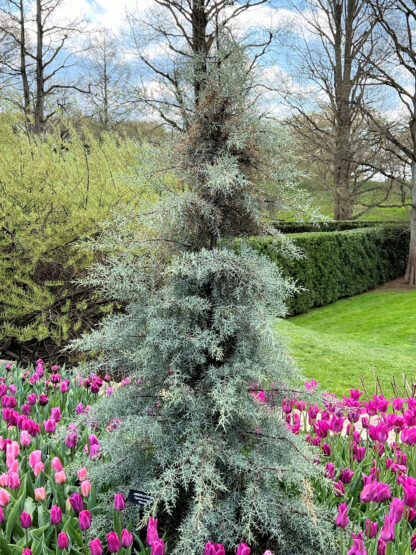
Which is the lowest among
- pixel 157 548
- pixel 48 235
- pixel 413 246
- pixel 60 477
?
pixel 60 477

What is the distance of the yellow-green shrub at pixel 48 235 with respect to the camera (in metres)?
5.61

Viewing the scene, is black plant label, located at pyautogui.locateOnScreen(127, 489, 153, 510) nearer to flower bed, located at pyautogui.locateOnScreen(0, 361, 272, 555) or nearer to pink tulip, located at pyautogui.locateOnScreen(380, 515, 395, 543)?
flower bed, located at pyautogui.locateOnScreen(0, 361, 272, 555)

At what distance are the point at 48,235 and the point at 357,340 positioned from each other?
7016 millimetres

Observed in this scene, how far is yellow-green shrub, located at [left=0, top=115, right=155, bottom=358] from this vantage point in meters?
5.61

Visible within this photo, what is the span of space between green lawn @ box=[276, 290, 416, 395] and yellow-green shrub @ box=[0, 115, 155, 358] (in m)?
2.52

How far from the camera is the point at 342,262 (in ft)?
51.5

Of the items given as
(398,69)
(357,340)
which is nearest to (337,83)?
(398,69)

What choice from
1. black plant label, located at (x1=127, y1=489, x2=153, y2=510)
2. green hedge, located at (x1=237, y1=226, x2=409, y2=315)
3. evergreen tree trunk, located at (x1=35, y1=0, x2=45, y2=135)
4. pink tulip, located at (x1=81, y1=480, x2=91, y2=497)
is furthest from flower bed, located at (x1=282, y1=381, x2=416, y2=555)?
evergreen tree trunk, located at (x1=35, y1=0, x2=45, y2=135)

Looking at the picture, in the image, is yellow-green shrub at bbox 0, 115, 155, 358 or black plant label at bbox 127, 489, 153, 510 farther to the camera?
yellow-green shrub at bbox 0, 115, 155, 358

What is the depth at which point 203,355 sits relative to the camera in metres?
2.08

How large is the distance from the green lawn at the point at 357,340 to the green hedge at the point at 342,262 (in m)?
0.44

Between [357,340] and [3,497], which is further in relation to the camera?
[357,340]

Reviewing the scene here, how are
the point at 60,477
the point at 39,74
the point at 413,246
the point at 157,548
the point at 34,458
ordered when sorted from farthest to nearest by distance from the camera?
1. the point at 39,74
2. the point at 413,246
3. the point at 34,458
4. the point at 60,477
5. the point at 157,548

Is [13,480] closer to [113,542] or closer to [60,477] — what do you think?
[60,477]
